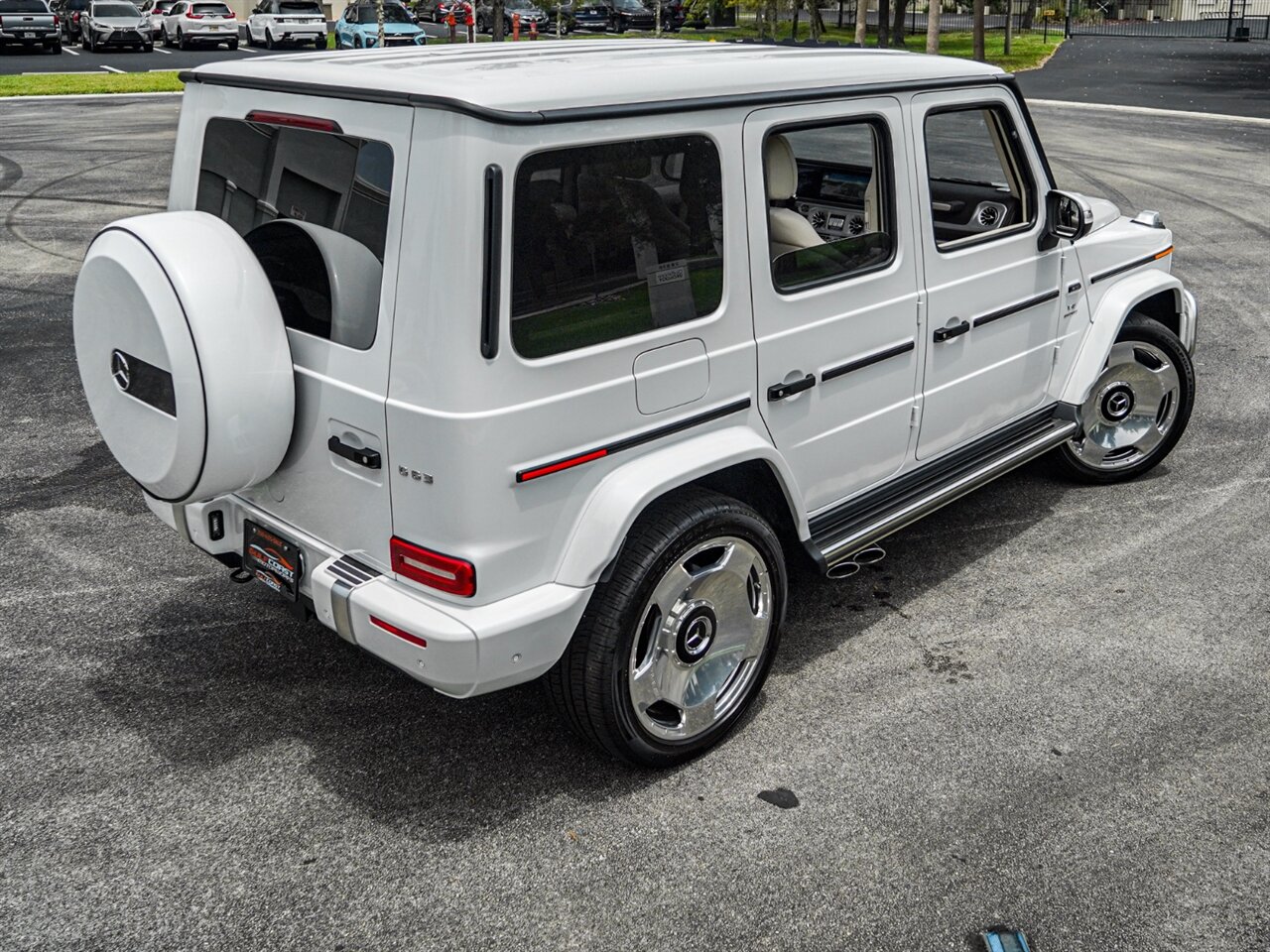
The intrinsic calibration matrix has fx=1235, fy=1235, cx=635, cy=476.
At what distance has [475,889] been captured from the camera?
3383 mm

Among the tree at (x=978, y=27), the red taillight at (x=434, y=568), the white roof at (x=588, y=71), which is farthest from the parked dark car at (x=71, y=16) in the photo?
the red taillight at (x=434, y=568)

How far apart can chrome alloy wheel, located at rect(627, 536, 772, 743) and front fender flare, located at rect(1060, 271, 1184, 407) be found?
218 cm

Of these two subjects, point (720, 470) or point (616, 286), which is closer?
point (616, 286)

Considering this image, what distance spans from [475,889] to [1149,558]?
3.39 metres

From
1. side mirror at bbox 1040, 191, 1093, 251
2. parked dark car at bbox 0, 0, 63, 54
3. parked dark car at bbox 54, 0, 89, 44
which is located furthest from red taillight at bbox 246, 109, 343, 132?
parked dark car at bbox 54, 0, 89, 44

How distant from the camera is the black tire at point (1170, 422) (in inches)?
228

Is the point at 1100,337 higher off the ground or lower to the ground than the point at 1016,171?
lower

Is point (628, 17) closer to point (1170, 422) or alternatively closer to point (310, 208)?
point (1170, 422)

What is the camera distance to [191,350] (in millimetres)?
3357

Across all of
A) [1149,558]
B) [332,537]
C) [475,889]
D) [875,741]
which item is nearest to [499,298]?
[332,537]

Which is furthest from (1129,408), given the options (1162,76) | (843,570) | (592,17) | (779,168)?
(592,17)

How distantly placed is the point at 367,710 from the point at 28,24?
37.7m

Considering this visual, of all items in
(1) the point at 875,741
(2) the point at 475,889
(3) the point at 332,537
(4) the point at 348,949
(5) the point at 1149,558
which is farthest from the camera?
(5) the point at 1149,558

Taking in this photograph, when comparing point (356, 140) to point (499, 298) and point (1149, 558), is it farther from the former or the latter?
point (1149, 558)
